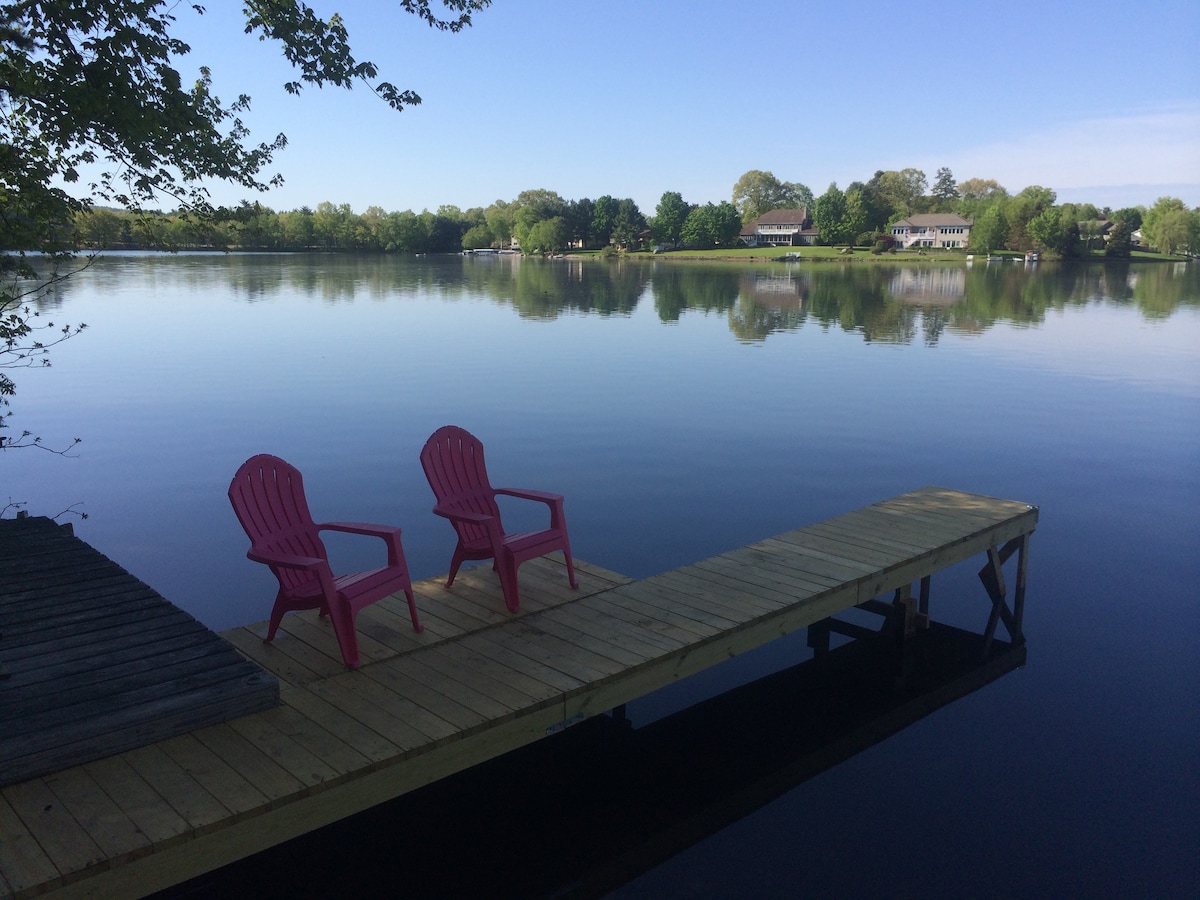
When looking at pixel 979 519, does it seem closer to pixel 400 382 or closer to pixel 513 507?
pixel 513 507

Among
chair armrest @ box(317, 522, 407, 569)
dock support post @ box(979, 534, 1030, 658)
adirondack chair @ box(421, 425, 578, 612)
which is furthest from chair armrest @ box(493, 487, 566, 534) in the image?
dock support post @ box(979, 534, 1030, 658)

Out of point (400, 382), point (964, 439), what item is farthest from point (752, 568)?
point (400, 382)

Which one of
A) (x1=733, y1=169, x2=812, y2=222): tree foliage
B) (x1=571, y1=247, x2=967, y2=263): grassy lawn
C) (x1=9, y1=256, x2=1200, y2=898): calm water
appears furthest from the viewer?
(x1=733, y1=169, x2=812, y2=222): tree foliage

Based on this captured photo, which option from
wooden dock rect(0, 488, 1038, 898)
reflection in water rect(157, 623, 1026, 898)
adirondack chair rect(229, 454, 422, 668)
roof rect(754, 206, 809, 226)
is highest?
roof rect(754, 206, 809, 226)

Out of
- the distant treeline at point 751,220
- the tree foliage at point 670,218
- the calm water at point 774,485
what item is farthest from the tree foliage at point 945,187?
the calm water at point 774,485

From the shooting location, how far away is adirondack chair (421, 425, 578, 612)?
495 centimetres

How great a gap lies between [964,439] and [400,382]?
1001cm

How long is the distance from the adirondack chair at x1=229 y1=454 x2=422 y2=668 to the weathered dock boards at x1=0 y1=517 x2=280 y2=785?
0.44 meters

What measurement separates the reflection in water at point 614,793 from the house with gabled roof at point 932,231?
110377mm

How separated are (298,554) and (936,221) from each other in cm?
11842

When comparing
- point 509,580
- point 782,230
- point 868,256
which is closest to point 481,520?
point 509,580

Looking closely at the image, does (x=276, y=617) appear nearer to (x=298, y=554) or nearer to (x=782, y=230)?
(x=298, y=554)

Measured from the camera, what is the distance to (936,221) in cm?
11050

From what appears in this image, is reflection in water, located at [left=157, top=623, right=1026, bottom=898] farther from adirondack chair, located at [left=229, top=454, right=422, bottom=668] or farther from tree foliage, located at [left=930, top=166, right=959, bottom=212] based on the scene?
tree foliage, located at [left=930, top=166, right=959, bottom=212]
